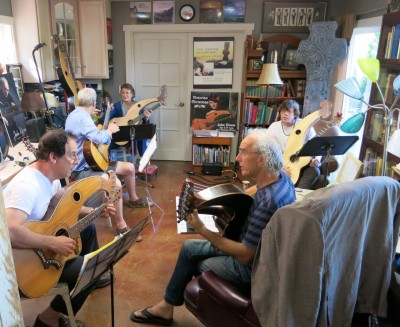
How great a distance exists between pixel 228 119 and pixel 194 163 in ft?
2.67

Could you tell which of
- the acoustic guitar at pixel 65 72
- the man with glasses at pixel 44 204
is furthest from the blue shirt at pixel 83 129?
the man with glasses at pixel 44 204

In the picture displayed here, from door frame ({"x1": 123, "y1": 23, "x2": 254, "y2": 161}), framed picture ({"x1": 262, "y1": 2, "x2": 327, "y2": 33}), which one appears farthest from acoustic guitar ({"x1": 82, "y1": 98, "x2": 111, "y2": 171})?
framed picture ({"x1": 262, "y1": 2, "x2": 327, "y2": 33})

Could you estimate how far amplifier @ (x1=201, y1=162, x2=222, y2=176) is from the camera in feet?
15.5

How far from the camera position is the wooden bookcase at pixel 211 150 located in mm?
4781

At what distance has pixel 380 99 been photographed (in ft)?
9.12

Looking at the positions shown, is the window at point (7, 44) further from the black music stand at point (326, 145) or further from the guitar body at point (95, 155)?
the black music stand at point (326, 145)

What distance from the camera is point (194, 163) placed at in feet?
16.1

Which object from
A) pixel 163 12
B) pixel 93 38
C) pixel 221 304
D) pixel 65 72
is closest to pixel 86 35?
pixel 93 38

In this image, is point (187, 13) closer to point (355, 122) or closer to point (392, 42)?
point (392, 42)

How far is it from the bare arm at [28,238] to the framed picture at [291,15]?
398cm

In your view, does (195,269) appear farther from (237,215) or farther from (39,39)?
(39,39)

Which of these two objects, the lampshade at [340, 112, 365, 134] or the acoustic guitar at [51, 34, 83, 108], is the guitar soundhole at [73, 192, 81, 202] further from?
the acoustic guitar at [51, 34, 83, 108]

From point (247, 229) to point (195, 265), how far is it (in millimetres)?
464

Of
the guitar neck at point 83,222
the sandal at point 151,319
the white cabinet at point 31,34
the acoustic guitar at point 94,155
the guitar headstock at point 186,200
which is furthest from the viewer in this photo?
the white cabinet at point 31,34
